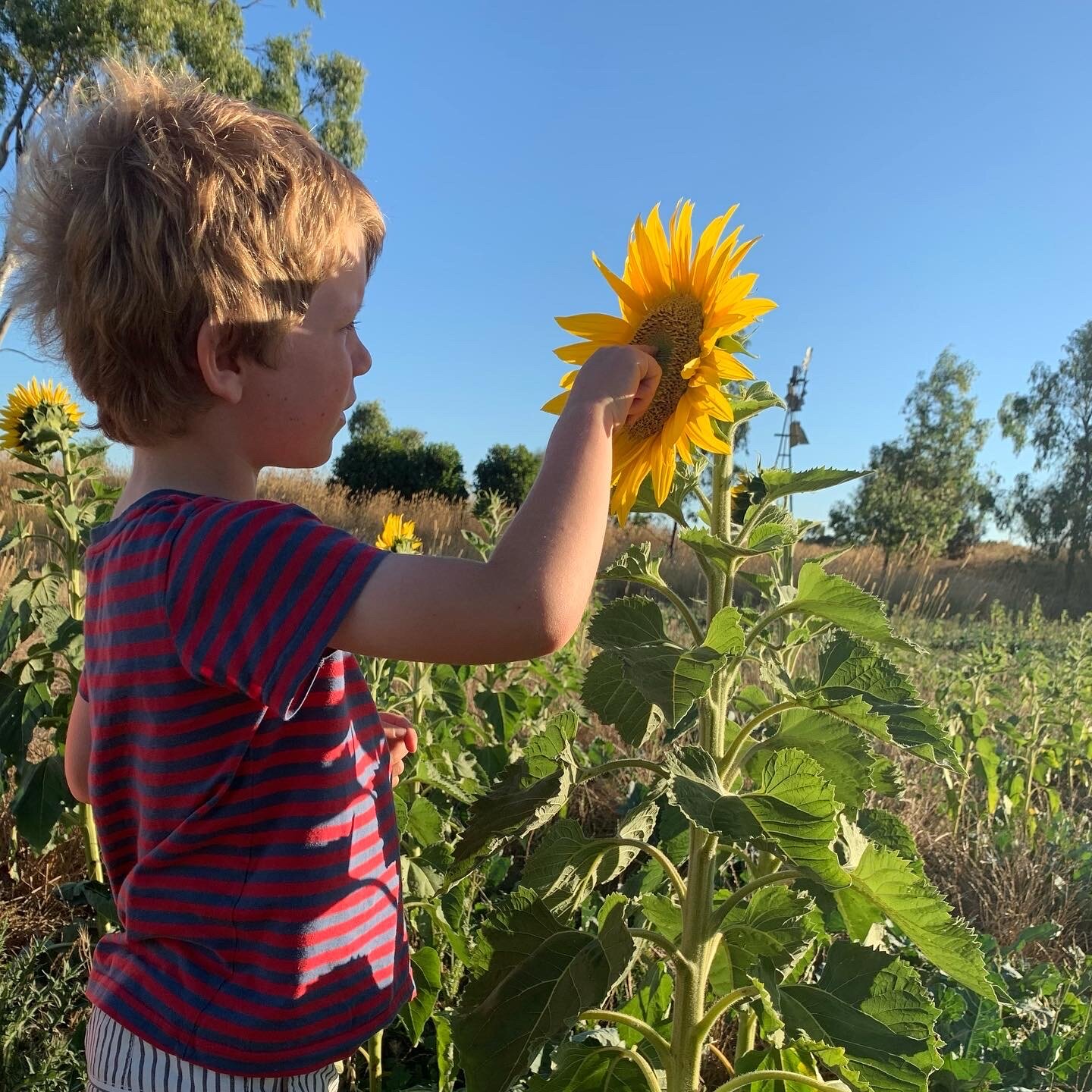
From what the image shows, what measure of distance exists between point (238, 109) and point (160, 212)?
212 millimetres

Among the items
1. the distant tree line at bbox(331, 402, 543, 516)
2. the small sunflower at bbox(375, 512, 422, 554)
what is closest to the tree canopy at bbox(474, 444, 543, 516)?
the distant tree line at bbox(331, 402, 543, 516)

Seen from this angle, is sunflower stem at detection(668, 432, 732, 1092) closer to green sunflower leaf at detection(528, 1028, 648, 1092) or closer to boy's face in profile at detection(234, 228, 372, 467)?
green sunflower leaf at detection(528, 1028, 648, 1092)

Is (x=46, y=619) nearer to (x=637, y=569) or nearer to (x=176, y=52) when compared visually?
(x=637, y=569)

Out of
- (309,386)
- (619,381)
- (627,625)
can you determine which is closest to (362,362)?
(309,386)

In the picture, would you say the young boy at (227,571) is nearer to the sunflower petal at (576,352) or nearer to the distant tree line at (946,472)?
the sunflower petal at (576,352)

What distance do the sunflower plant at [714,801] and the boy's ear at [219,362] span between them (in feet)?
1.34

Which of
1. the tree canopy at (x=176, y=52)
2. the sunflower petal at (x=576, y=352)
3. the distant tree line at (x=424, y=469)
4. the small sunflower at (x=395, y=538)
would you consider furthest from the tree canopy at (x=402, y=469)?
the sunflower petal at (x=576, y=352)

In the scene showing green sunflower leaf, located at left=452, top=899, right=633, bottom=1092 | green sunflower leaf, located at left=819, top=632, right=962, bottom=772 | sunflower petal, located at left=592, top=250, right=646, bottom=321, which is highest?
sunflower petal, located at left=592, top=250, right=646, bottom=321

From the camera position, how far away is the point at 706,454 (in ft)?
3.95

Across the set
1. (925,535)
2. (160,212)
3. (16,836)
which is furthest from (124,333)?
(925,535)

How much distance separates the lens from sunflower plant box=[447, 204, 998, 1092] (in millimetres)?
998

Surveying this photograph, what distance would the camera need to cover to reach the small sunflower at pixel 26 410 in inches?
100

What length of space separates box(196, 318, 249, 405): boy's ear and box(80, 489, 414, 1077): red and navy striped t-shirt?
0.12m

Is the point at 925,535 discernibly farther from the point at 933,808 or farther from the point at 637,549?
the point at 637,549
